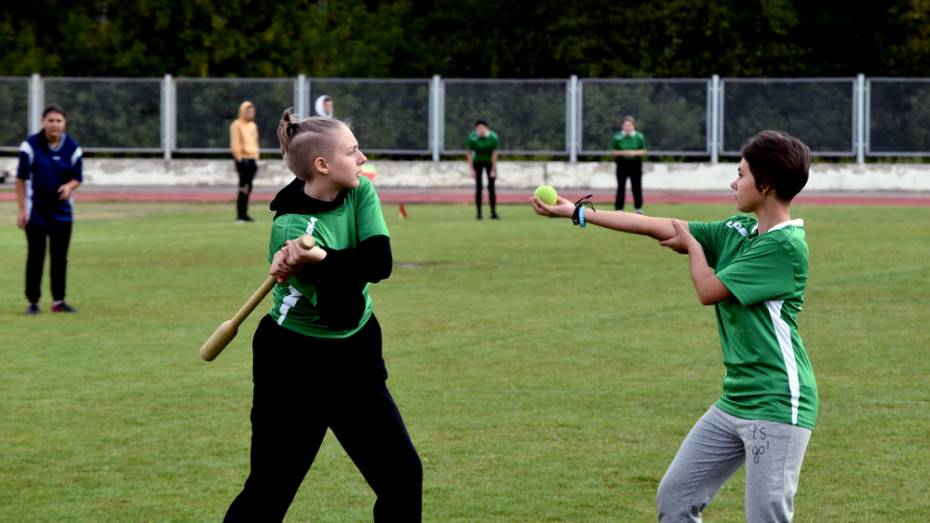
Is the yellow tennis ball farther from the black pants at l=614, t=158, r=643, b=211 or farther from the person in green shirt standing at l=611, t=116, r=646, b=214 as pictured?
the black pants at l=614, t=158, r=643, b=211

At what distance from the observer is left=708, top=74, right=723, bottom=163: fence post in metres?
38.8

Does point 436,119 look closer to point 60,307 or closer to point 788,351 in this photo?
point 60,307

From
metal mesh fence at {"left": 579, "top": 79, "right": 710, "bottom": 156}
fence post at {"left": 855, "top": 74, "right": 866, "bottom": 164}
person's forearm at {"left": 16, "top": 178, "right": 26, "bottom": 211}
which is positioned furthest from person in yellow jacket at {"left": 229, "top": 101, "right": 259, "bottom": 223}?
fence post at {"left": 855, "top": 74, "right": 866, "bottom": 164}

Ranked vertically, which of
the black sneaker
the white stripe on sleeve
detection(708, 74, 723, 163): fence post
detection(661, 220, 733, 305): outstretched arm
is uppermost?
detection(708, 74, 723, 163): fence post

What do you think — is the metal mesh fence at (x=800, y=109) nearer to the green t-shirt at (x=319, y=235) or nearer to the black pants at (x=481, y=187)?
the black pants at (x=481, y=187)

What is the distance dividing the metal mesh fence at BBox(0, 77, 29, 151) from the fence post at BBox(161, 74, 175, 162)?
3.52m

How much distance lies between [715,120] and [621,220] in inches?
1351

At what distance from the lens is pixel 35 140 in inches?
567

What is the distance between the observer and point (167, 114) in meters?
40.1

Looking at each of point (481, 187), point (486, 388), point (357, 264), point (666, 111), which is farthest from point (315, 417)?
point (666, 111)

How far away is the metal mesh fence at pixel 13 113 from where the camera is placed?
132ft

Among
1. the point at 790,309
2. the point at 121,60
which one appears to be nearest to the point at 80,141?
the point at 121,60

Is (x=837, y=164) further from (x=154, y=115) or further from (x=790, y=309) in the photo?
(x=790, y=309)

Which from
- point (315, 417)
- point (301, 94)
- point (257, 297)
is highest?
point (301, 94)
